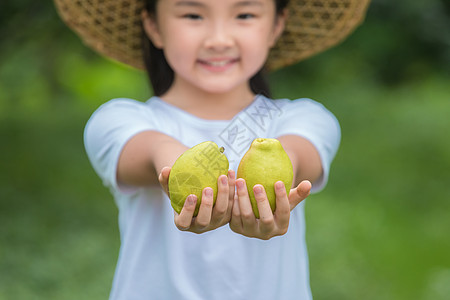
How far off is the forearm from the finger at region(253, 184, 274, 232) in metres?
0.34

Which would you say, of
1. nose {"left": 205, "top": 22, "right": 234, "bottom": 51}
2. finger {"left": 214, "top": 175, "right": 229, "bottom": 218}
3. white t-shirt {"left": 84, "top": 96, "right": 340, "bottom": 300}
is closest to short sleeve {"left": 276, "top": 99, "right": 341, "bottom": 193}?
white t-shirt {"left": 84, "top": 96, "right": 340, "bottom": 300}

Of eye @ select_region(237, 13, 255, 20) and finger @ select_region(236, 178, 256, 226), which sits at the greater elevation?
eye @ select_region(237, 13, 255, 20)

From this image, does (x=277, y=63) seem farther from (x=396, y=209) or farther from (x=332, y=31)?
(x=396, y=209)

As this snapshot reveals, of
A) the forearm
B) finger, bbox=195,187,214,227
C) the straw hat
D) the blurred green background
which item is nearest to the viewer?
finger, bbox=195,187,214,227

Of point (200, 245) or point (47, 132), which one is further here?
Answer: point (47, 132)

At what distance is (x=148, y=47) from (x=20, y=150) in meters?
3.86

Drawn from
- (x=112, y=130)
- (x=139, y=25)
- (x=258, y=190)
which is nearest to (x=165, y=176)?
(x=258, y=190)

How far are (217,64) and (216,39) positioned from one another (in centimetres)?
8

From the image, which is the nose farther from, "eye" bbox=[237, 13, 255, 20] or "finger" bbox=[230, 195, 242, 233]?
"finger" bbox=[230, 195, 242, 233]

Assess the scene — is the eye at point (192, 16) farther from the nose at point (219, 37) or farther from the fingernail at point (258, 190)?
the fingernail at point (258, 190)

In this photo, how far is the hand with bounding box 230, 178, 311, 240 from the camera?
1389mm

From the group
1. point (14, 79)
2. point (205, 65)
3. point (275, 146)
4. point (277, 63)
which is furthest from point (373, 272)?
point (14, 79)

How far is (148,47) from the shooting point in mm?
2262

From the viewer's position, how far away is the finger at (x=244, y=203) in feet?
4.59
